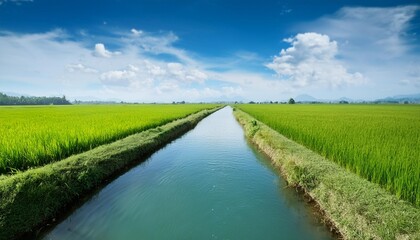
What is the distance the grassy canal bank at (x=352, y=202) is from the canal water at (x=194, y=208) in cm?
37

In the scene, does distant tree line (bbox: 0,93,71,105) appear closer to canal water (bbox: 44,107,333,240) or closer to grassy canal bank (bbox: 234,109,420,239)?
canal water (bbox: 44,107,333,240)

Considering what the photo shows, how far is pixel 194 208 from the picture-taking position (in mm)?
4996

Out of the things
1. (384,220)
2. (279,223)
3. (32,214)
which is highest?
(384,220)

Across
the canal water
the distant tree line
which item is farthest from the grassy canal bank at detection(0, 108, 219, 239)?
the distant tree line

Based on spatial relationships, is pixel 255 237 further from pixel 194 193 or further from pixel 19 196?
pixel 19 196

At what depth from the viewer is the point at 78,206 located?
5227mm

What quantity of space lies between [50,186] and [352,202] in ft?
18.8

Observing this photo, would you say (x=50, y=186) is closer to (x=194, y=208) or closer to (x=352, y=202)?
(x=194, y=208)

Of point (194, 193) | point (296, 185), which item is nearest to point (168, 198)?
point (194, 193)

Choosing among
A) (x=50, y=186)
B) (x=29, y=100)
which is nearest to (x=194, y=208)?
(x=50, y=186)

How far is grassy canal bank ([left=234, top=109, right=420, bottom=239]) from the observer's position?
3340 mm

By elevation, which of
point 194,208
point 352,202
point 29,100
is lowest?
point 194,208

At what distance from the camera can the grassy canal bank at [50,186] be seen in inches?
158

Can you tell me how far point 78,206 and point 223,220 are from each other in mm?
3191
